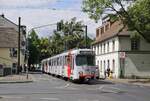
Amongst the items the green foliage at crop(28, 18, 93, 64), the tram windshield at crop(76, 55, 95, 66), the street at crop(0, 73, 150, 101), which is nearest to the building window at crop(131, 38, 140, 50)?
the tram windshield at crop(76, 55, 95, 66)

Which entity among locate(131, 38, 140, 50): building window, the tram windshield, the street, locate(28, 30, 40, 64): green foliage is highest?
locate(28, 30, 40, 64): green foliage

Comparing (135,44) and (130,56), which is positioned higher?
(135,44)

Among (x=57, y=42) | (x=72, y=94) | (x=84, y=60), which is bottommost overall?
(x=72, y=94)

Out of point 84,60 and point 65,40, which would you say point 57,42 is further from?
point 84,60

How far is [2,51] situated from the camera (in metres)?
93.9

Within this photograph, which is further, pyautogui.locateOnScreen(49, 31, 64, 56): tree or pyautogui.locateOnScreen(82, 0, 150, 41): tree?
pyautogui.locateOnScreen(49, 31, 64, 56): tree

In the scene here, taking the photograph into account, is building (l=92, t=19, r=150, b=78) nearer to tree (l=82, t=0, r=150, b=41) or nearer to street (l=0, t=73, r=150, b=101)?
tree (l=82, t=0, r=150, b=41)

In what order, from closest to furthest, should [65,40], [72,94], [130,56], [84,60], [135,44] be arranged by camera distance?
1. [72,94]
2. [84,60]
3. [130,56]
4. [135,44]
5. [65,40]

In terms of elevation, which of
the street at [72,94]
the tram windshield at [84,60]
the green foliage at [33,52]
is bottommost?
the street at [72,94]

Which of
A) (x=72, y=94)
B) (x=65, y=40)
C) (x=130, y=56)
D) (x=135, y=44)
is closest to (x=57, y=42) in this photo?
(x=65, y=40)

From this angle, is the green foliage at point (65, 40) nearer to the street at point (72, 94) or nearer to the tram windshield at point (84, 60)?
the tram windshield at point (84, 60)

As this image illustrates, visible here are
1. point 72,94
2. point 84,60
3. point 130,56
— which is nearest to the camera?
point 72,94

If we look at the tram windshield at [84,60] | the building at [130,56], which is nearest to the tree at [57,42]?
the building at [130,56]

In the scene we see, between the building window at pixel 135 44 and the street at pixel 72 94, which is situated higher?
the building window at pixel 135 44
